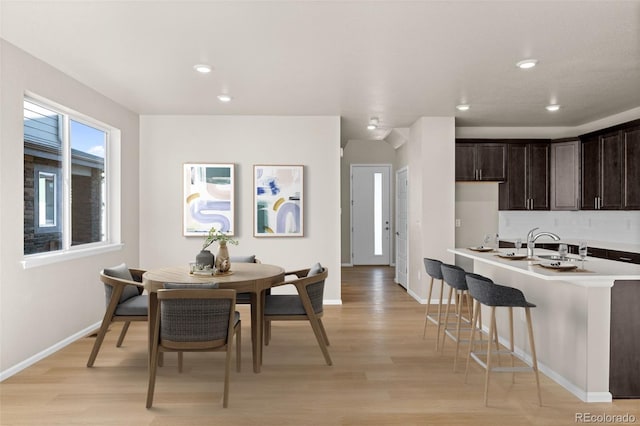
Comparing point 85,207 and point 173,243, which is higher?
point 85,207

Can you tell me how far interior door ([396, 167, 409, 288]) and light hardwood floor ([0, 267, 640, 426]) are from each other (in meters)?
2.86

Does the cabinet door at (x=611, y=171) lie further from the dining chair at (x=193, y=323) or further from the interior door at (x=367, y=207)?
the dining chair at (x=193, y=323)

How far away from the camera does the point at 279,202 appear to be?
5.84 meters

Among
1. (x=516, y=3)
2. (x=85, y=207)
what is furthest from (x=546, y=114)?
(x=85, y=207)

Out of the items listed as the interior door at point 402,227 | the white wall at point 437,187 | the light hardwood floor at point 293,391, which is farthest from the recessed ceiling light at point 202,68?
the interior door at point 402,227

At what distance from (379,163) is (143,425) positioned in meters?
8.11

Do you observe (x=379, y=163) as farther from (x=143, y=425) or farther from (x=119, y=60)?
(x=143, y=425)

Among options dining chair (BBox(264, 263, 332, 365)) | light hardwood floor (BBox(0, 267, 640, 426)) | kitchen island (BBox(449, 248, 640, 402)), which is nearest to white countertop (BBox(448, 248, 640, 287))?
kitchen island (BBox(449, 248, 640, 402))

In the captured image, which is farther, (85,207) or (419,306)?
(419,306)

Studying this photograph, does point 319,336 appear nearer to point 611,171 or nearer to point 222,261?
point 222,261

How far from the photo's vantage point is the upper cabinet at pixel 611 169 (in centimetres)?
530

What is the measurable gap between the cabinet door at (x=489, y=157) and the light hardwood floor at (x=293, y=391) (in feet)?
10.2

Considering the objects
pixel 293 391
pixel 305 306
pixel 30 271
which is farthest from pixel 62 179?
pixel 293 391

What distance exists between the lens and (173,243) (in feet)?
19.1
